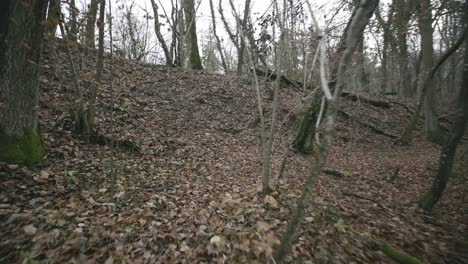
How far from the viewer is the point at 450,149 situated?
165 inches

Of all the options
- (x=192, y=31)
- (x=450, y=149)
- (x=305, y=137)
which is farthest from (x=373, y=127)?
(x=192, y=31)

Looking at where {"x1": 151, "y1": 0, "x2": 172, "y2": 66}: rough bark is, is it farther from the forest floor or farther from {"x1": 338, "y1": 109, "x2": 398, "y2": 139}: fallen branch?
{"x1": 338, "y1": 109, "x2": 398, "y2": 139}: fallen branch

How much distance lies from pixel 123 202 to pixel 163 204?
0.63 metres

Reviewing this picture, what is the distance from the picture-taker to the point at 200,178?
5340 millimetres

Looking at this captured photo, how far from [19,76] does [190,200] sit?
3289mm

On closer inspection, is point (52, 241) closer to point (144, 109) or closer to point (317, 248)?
point (317, 248)

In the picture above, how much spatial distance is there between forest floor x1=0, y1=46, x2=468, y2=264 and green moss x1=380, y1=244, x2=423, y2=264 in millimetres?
76

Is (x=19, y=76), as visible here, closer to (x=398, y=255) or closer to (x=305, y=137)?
(x=398, y=255)

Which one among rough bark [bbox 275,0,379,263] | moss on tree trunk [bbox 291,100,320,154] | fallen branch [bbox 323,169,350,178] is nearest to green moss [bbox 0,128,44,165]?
rough bark [bbox 275,0,379,263]

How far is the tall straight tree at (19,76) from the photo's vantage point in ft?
11.8

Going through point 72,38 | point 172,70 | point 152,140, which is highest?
point 172,70

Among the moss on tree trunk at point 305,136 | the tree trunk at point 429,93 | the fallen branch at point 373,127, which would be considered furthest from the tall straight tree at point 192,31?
the tree trunk at point 429,93

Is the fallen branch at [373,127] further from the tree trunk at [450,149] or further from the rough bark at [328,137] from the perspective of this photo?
the rough bark at [328,137]

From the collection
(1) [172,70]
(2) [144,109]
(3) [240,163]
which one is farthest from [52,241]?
(1) [172,70]
